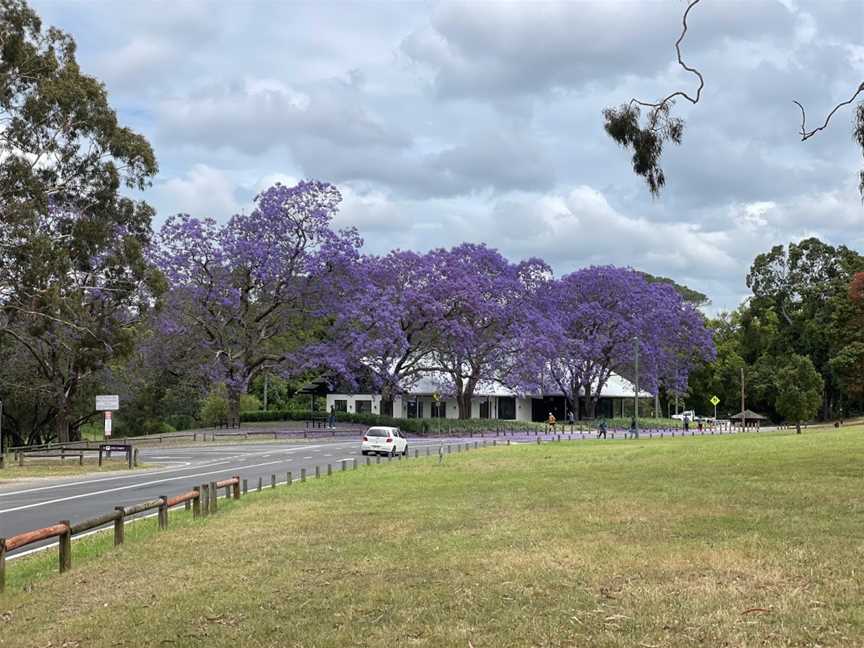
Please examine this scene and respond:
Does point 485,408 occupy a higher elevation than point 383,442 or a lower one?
higher

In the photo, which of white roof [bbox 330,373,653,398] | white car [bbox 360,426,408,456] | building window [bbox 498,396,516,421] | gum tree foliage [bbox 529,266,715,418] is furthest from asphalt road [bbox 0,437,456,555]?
building window [bbox 498,396,516,421]

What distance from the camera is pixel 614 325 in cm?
6888

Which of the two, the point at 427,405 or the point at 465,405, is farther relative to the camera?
the point at 427,405

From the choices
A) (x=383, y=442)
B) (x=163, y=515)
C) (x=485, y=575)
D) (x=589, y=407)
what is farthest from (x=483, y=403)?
(x=485, y=575)

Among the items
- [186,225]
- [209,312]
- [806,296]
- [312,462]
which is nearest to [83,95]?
[312,462]

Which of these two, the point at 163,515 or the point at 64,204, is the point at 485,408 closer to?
the point at 64,204

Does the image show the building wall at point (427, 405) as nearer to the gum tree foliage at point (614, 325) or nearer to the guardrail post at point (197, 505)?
the gum tree foliage at point (614, 325)

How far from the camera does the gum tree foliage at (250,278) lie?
182 feet

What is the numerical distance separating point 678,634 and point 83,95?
102 feet

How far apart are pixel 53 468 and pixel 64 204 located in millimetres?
10181

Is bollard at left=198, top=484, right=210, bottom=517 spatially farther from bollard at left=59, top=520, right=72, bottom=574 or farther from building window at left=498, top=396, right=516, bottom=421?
building window at left=498, top=396, right=516, bottom=421

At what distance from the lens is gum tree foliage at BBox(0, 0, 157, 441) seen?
30469mm

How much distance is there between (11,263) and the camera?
3081 cm

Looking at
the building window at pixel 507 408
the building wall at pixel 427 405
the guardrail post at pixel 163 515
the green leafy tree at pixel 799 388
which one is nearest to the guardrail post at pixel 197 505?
the guardrail post at pixel 163 515
